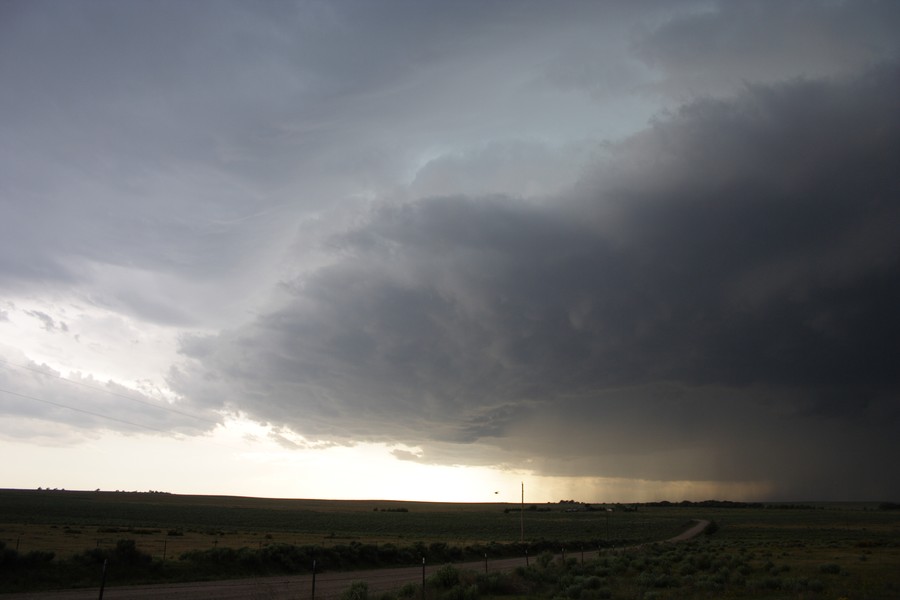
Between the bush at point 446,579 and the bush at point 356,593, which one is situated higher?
the bush at point 356,593

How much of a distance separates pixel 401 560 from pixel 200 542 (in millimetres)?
25585

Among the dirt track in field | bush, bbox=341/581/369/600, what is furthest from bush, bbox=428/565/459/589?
bush, bbox=341/581/369/600

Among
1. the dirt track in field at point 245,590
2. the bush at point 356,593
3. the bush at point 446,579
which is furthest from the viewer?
the bush at point 446,579

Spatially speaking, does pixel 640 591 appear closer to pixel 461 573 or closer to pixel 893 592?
pixel 461 573

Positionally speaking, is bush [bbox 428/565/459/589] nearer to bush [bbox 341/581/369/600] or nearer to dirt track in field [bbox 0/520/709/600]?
dirt track in field [bbox 0/520/709/600]

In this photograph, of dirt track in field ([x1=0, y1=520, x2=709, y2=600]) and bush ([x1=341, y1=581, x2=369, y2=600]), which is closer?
bush ([x1=341, y1=581, x2=369, y2=600])

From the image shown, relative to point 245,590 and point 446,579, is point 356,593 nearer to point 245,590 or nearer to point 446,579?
point 446,579

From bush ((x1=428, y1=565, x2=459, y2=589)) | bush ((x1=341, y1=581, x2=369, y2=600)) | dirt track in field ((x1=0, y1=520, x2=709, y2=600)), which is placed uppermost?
bush ((x1=341, y1=581, x2=369, y2=600))

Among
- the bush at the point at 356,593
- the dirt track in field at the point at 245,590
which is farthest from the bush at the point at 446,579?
the bush at the point at 356,593

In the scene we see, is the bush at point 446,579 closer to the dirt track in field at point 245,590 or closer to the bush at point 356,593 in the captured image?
the dirt track in field at point 245,590

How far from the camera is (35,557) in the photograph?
101 feet

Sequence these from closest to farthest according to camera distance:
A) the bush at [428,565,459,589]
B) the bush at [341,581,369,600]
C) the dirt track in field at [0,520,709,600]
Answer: the bush at [341,581,369,600] → the dirt track in field at [0,520,709,600] → the bush at [428,565,459,589]

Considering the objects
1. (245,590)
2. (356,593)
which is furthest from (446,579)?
(245,590)

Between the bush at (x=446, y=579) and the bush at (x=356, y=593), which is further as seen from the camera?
the bush at (x=446, y=579)
